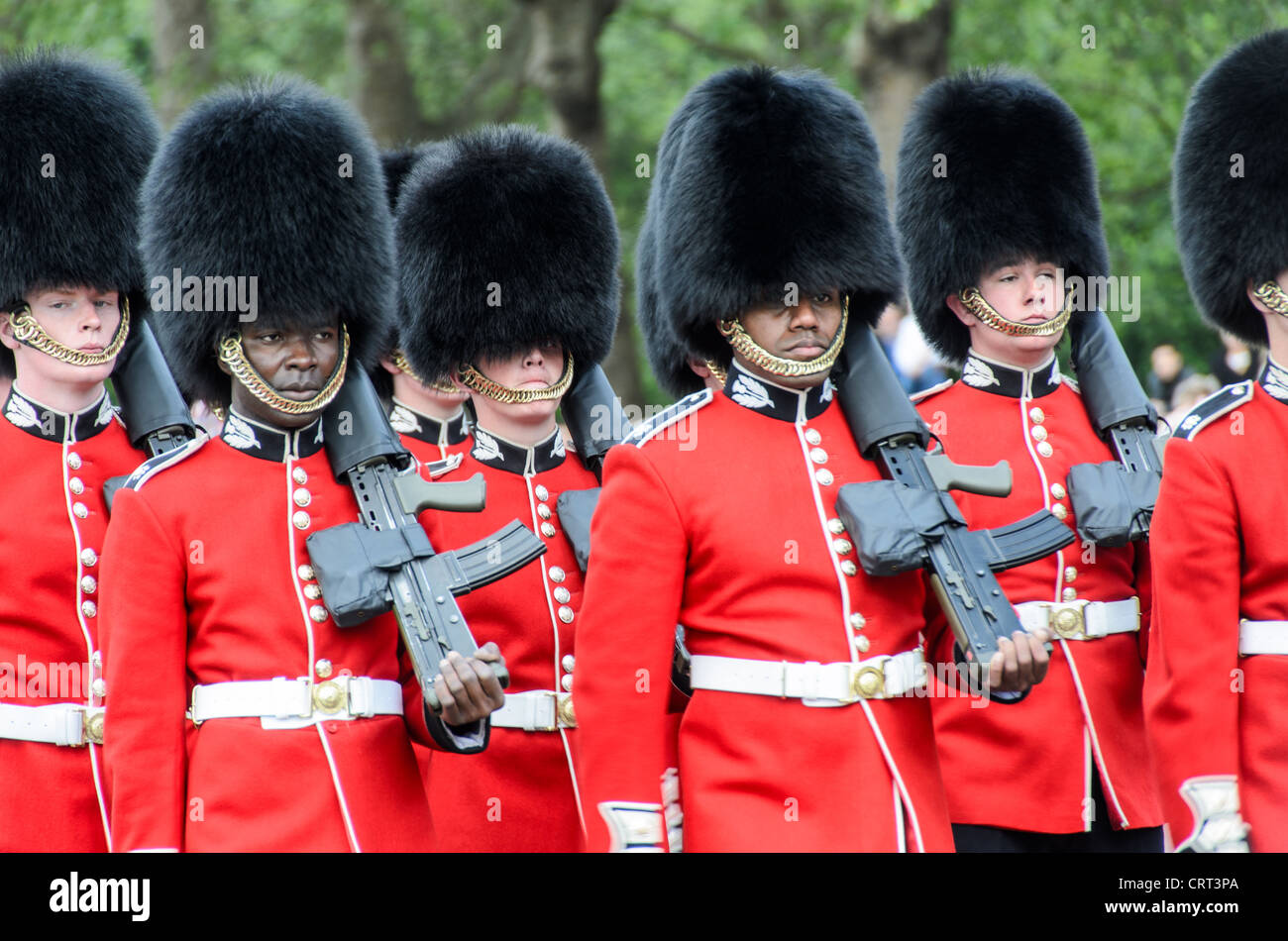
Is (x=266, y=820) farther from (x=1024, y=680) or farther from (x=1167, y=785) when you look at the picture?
(x=1167, y=785)

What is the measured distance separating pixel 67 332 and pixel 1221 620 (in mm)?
2916

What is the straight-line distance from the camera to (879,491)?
3.99 m

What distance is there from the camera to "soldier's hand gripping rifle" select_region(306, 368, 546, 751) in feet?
13.0

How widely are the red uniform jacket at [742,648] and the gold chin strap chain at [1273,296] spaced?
1.03m

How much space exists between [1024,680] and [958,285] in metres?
1.82

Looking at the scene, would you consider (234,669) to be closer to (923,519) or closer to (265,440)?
(265,440)

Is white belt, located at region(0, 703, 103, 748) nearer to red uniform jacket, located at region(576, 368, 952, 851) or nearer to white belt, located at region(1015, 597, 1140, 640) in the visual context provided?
red uniform jacket, located at region(576, 368, 952, 851)

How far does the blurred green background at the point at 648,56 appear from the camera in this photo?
1251 cm

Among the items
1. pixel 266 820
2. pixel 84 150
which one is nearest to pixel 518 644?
pixel 266 820

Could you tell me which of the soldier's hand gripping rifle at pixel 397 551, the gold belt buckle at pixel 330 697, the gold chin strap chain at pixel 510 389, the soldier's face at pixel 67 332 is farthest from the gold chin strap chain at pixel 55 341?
the gold belt buckle at pixel 330 697

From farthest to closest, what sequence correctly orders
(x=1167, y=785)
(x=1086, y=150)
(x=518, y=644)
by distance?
(x=1086, y=150)
(x=518, y=644)
(x=1167, y=785)

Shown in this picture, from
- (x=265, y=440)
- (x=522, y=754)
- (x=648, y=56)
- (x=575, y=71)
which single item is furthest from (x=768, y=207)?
(x=648, y=56)

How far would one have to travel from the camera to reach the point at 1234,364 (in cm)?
996

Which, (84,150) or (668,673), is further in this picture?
(84,150)
